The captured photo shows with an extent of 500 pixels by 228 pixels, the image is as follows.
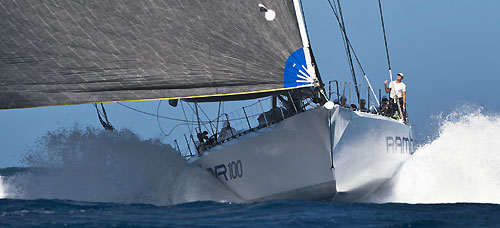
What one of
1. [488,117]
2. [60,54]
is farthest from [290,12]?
[488,117]

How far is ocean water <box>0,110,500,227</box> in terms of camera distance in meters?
6.63

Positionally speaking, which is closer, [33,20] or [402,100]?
[33,20]

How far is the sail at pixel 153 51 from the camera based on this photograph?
8.16m

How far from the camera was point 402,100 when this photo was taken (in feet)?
37.1

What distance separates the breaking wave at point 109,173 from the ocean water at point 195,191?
0.01 metres

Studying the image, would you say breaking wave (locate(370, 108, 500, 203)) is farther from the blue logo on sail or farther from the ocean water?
the blue logo on sail

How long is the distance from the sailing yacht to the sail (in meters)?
0.01

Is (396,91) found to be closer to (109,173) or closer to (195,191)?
(195,191)

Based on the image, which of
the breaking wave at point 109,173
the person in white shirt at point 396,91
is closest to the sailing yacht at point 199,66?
the breaking wave at point 109,173

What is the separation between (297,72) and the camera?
27.0 ft

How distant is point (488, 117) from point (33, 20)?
24.7ft

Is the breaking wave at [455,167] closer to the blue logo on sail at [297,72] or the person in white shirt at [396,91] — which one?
the person in white shirt at [396,91]

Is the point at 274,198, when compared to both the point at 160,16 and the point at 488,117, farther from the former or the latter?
the point at 488,117

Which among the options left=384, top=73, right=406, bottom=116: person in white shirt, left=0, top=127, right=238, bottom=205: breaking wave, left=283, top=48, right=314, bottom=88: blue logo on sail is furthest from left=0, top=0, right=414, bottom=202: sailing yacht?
left=384, top=73, right=406, bottom=116: person in white shirt
